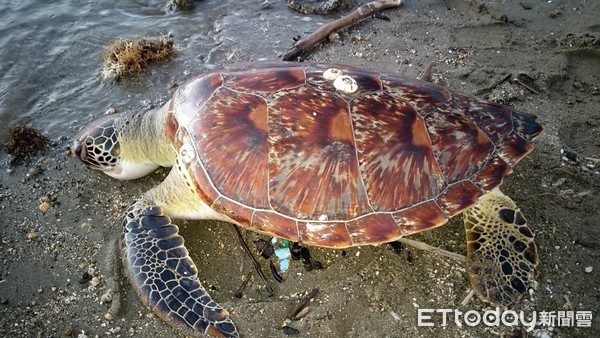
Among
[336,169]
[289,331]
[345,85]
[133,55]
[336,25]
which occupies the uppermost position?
[345,85]

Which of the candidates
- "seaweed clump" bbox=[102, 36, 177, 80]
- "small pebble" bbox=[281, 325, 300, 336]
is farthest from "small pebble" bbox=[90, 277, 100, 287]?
"seaweed clump" bbox=[102, 36, 177, 80]

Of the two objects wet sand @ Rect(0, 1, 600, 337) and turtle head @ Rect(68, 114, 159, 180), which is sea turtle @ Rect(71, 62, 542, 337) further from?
turtle head @ Rect(68, 114, 159, 180)

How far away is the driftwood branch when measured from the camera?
14.3ft

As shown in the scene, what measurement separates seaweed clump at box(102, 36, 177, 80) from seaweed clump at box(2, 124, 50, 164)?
0.93m

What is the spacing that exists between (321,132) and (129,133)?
5.23 ft

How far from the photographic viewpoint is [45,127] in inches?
157

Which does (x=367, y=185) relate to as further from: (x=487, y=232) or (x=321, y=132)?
(x=487, y=232)

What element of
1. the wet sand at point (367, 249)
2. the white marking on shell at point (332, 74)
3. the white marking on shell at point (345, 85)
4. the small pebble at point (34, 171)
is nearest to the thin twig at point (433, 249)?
the wet sand at point (367, 249)

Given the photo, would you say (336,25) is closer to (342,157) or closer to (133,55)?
(133,55)

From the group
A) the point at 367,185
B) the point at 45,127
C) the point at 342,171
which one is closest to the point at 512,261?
the point at 367,185

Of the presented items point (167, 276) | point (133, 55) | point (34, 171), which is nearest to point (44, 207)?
point (34, 171)

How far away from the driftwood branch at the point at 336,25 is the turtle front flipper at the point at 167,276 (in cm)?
213

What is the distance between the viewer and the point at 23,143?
3.69 meters

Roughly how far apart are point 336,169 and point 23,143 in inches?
107
